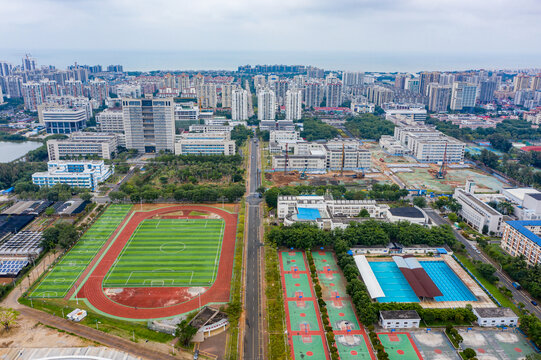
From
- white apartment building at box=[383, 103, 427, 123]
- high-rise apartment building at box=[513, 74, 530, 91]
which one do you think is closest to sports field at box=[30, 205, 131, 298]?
white apartment building at box=[383, 103, 427, 123]

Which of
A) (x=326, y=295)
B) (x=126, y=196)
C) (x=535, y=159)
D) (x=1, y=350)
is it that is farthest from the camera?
(x=535, y=159)

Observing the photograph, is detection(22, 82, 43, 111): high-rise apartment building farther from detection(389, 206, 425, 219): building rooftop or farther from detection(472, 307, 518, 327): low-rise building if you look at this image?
detection(472, 307, 518, 327): low-rise building

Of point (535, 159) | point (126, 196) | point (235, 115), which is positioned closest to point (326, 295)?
point (126, 196)

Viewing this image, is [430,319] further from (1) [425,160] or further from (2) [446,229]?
(1) [425,160]

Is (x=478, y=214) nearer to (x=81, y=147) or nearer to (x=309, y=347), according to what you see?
(x=309, y=347)

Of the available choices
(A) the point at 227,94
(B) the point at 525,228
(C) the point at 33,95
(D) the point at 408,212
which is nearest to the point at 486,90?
(A) the point at 227,94

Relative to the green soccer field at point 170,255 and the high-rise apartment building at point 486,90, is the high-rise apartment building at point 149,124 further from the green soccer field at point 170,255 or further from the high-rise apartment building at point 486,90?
the high-rise apartment building at point 486,90
